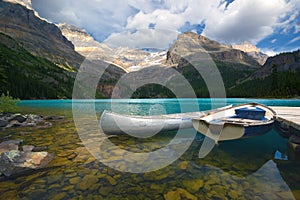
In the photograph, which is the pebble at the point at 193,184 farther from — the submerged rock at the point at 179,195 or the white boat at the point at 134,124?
the white boat at the point at 134,124

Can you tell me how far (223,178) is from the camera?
749cm

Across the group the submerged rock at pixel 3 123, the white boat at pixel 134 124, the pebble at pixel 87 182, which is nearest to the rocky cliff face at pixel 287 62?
the white boat at pixel 134 124

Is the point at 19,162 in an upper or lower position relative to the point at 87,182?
upper

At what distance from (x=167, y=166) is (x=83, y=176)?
3.94m

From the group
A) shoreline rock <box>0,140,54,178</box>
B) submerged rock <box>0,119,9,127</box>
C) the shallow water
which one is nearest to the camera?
the shallow water

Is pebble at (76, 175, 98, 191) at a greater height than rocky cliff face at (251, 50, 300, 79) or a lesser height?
lesser

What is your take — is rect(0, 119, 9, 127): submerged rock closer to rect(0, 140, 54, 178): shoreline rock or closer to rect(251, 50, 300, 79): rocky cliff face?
rect(0, 140, 54, 178): shoreline rock

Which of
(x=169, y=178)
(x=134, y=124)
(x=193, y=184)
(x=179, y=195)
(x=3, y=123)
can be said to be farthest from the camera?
(x=3, y=123)

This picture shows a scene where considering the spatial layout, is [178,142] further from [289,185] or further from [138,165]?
[289,185]

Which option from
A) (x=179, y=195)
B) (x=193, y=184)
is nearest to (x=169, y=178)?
(x=193, y=184)

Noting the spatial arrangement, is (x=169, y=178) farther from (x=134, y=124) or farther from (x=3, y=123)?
(x=3, y=123)

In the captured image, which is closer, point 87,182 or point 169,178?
point 87,182

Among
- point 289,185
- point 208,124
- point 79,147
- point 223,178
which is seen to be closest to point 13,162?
point 79,147

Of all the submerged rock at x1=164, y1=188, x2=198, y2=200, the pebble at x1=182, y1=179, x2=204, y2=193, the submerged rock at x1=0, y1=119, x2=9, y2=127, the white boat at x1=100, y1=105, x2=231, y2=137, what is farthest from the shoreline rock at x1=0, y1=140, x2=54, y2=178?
the submerged rock at x1=0, y1=119, x2=9, y2=127
